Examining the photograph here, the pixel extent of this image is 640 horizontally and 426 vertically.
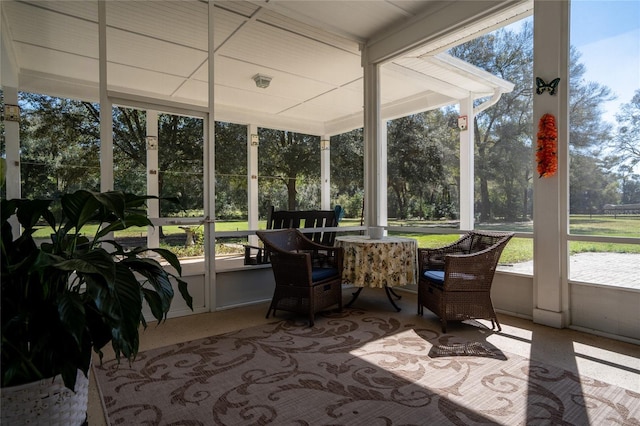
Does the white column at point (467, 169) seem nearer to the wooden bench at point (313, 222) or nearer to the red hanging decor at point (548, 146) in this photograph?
the red hanging decor at point (548, 146)

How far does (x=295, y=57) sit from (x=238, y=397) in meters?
4.33

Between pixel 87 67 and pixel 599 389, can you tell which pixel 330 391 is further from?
pixel 87 67

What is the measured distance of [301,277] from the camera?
345 centimetres

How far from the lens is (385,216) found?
5.08m

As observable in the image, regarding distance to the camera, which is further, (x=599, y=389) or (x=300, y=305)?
(x=300, y=305)

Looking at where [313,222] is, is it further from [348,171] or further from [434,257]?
[434,257]

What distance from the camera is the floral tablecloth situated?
3.69m

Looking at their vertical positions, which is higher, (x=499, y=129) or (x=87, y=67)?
(x=87, y=67)

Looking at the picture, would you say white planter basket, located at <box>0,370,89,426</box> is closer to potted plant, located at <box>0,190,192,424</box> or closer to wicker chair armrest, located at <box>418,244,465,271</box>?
potted plant, located at <box>0,190,192,424</box>

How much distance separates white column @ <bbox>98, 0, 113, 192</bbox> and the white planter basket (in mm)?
2530

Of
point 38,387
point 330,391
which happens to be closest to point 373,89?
point 330,391

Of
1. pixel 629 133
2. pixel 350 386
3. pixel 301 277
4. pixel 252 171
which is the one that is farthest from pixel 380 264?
pixel 252 171

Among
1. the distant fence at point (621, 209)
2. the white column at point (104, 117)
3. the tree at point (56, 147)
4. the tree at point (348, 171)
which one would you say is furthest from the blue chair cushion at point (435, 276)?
the tree at point (56, 147)

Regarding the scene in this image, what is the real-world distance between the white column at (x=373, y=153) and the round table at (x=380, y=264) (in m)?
1.23
